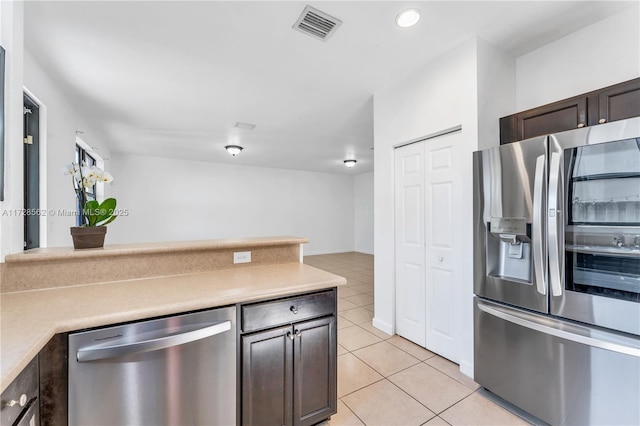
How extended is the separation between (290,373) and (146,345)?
2.45 ft

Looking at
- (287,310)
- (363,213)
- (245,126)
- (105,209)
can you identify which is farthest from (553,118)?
(363,213)

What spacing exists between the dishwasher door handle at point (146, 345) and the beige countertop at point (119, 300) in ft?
Result: 0.33

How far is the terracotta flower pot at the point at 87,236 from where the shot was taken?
1550 millimetres

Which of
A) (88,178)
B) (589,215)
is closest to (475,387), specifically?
(589,215)

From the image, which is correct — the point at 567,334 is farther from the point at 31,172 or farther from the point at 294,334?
the point at 31,172

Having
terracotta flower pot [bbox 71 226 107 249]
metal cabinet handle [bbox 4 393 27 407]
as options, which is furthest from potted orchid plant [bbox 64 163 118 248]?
metal cabinet handle [bbox 4 393 27 407]

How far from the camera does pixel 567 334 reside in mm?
1517

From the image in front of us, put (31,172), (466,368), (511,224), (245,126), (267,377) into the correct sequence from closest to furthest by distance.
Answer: (267,377), (511,224), (466,368), (31,172), (245,126)

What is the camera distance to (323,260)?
7.52m

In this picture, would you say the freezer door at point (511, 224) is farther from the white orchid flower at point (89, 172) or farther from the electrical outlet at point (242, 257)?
the white orchid flower at point (89, 172)

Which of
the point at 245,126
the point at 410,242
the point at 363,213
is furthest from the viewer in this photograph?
the point at 363,213

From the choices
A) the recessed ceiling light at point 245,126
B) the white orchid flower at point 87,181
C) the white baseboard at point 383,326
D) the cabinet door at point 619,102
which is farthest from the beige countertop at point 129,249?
the recessed ceiling light at point 245,126

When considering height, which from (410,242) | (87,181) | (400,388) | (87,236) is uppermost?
(87,181)

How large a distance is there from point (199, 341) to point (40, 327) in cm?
57
